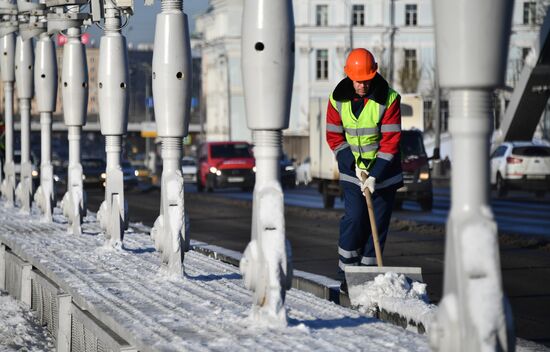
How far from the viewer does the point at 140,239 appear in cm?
1767

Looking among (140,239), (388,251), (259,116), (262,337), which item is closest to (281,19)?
(259,116)

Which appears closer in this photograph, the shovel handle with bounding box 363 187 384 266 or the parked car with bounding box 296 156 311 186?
the shovel handle with bounding box 363 187 384 266

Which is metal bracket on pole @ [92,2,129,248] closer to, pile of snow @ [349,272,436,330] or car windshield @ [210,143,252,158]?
pile of snow @ [349,272,436,330]

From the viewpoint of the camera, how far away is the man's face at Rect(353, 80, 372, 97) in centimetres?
1169

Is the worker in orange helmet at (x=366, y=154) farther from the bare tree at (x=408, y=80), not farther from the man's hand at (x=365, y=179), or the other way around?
the bare tree at (x=408, y=80)

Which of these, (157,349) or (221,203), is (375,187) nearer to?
(157,349)

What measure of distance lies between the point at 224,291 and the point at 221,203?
29948 mm

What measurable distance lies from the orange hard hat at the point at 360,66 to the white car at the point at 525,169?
112 ft

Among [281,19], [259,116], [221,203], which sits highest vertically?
[281,19]

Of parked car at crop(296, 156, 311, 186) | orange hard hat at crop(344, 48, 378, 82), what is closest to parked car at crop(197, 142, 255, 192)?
parked car at crop(296, 156, 311, 186)

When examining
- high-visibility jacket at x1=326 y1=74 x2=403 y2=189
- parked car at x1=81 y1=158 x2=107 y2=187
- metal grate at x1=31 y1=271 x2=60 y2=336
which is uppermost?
high-visibility jacket at x1=326 y1=74 x2=403 y2=189

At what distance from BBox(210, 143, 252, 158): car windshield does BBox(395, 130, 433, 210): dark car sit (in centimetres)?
2176

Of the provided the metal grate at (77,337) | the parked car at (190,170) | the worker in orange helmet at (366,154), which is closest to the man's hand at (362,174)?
the worker in orange helmet at (366,154)

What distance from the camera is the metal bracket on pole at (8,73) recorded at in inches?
1079
